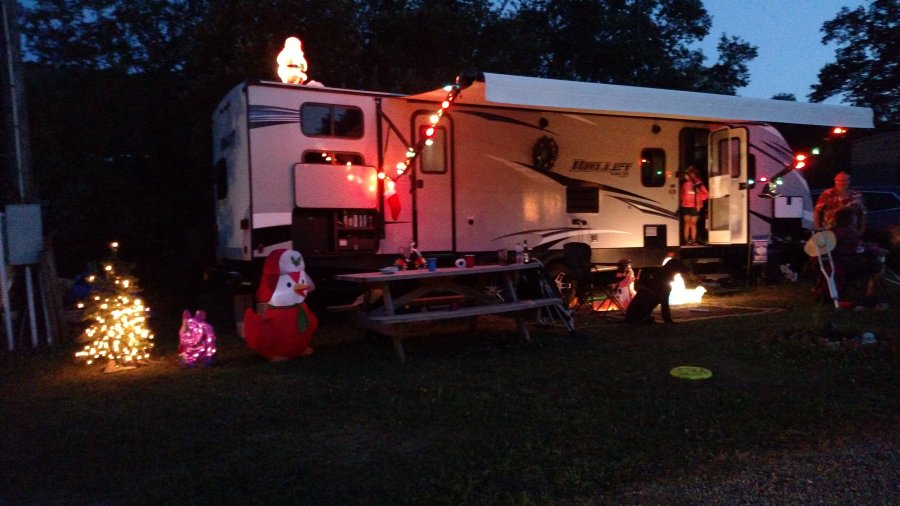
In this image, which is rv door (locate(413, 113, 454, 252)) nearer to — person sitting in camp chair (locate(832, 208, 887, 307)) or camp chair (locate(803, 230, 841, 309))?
camp chair (locate(803, 230, 841, 309))

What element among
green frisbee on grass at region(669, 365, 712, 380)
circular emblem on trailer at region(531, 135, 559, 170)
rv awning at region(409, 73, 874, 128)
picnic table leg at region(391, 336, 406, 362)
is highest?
rv awning at region(409, 73, 874, 128)

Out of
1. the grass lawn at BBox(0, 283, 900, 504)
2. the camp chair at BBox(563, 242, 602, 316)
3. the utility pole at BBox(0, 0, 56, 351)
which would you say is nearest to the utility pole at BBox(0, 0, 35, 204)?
the utility pole at BBox(0, 0, 56, 351)

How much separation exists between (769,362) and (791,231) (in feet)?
22.8

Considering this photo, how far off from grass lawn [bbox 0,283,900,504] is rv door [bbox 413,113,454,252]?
76.2 inches

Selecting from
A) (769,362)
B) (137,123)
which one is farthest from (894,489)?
(137,123)

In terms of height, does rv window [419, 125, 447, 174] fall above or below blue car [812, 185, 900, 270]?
above

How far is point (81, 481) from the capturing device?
395 cm

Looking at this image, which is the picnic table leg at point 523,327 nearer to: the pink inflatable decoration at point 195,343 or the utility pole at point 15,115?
the pink inflatable decoration at point 195,343

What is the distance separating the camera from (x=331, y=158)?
8.44 m

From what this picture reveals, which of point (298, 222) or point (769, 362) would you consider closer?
point (769, 362)

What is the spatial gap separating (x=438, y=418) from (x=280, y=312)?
2420 millimetres

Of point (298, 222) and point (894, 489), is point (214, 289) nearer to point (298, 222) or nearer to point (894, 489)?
point (298, 222)

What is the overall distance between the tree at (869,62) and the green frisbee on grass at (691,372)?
20.8 metres

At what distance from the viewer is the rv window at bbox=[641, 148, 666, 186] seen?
1080 centimetres
